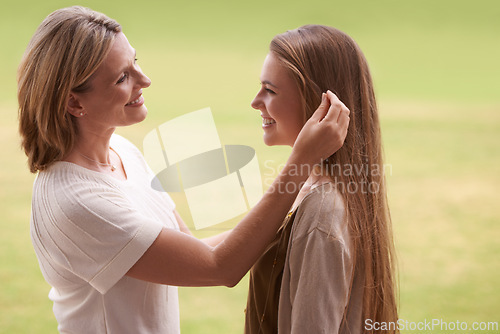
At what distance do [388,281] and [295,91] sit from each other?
508 millimetres

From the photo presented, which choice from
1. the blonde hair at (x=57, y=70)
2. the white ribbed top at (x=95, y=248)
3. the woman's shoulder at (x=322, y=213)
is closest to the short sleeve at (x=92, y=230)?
the white ribbed top at (x=95, y=248)

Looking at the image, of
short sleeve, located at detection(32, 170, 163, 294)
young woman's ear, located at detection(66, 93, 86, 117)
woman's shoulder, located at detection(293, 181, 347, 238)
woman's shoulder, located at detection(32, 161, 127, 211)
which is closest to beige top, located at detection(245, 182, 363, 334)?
woman's shoulder, located at detection(293, 181, 347, 238)

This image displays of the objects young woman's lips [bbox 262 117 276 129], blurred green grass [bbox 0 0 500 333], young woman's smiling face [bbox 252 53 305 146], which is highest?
young woman's smiling face [bbox 252 53 305 146]

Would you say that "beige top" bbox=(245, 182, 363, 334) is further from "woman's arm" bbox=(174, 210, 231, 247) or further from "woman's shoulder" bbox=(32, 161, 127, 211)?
"woman's shoulder" bbox=(32, 161, 127, 211)

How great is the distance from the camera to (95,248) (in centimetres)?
130

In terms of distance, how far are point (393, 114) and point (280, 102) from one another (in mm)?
5457

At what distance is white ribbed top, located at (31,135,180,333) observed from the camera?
129 centimetres

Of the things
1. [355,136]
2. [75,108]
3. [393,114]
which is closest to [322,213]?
[355,136]

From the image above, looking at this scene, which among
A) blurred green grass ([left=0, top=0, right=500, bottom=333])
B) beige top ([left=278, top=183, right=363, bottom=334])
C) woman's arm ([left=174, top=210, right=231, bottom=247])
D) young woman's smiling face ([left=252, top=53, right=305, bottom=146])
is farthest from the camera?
blurred green grass ([left=0, top=0, right=500, bottom=333])

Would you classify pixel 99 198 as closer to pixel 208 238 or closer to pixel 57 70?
pixel 57 70

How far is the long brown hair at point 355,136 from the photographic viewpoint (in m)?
1.32

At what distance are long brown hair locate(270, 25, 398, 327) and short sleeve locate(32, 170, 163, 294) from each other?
0.44 m

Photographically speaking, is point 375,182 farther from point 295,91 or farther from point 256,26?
point 256,26

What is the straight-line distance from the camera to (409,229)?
506 centimetres
